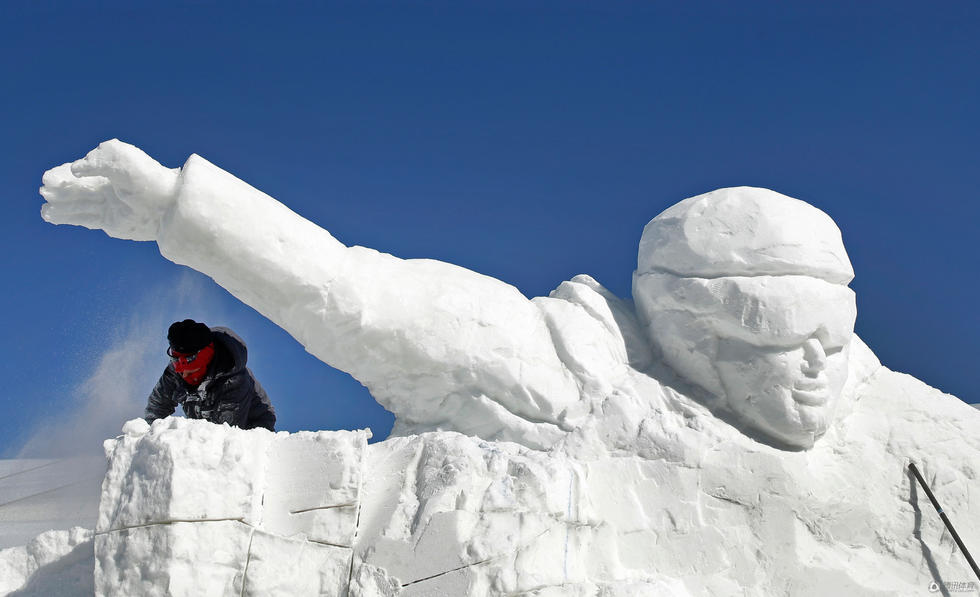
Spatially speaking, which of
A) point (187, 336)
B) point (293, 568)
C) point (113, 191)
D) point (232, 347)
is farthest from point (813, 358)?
point (113, 191)

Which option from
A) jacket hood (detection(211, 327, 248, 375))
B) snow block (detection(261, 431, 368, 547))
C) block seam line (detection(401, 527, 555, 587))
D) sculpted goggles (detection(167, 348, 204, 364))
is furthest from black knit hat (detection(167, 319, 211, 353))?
block seam line (detection(401, 527, 555, 587))

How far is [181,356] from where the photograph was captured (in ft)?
15.5

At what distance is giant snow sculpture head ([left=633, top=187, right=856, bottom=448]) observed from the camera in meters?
4.07

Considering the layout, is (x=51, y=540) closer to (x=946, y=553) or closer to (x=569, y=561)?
(x=569, y=561)

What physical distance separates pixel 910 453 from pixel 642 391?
5.02 feet

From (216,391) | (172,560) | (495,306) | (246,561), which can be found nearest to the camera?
(172,560)

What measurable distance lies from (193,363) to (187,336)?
0.21 metres

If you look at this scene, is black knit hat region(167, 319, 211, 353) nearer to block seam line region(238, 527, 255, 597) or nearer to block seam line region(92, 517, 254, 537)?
block seam line region(92, 517, 254, 537)

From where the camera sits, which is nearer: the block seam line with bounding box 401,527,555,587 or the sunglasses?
the block seam line with bounding box 401,527,555,587

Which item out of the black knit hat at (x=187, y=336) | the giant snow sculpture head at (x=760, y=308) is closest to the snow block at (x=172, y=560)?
the black knit hat at (x=187, y=336)

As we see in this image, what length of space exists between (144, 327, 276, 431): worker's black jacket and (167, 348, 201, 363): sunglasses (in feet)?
0.55

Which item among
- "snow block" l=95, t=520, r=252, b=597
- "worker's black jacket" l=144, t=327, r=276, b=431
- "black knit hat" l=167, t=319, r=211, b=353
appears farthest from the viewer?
"worker's black jacket" l=144, t=327, r=276, b=431

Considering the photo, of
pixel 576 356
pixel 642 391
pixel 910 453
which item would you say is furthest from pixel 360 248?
pixel 910 453

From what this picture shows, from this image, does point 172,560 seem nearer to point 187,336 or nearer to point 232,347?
point 187,336
